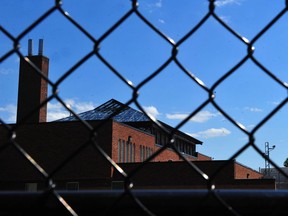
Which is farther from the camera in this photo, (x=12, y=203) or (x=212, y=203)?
(x=12, y=203)

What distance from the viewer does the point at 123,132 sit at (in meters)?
32.3

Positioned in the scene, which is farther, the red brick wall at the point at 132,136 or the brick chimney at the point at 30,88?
the brick chimney at the point at 30,88

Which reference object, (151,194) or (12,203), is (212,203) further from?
(12,203)

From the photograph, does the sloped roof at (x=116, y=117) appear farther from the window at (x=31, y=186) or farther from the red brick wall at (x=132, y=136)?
the window at (x=31, y=186)

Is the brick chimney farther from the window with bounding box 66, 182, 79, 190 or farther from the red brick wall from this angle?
the window with bounding box 66, 182, 79, 190

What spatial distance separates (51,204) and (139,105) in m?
0.35

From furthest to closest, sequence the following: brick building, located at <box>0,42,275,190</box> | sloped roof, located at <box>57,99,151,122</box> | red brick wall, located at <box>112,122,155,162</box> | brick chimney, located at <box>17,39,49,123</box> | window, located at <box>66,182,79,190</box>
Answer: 1. sloped roof, located at <box>57,99,151,122</box>
2. brick chimney, located at <box>17,39,49,123</box>
3. red brick wall, located at <box>112,122,155,162</box>
4. window, located at <box>66,182,79,190</box>
5. brick building, located at <box>0,42,275,190</box>

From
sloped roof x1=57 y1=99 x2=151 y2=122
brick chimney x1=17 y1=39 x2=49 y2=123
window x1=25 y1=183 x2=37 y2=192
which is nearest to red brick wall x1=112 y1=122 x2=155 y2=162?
sloped roof x1=57 y1=99 x2=151 y2=122

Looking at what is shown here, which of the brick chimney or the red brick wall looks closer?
the red brick wall

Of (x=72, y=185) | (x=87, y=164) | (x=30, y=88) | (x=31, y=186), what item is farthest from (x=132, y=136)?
(x=30, y=88)

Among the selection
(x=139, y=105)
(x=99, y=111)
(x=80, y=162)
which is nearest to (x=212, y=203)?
(x=139, y=105)

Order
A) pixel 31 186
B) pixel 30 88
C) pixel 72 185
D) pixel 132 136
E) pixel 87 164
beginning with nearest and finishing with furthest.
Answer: pixel 87 164 < pixel 72 185 < pixel 31 186 < pixel 132 136 < pixel 30 88

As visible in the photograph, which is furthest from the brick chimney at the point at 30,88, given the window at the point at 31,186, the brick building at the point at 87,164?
the window at the point at 31,186

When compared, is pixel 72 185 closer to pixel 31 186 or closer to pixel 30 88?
pixel 31 186
